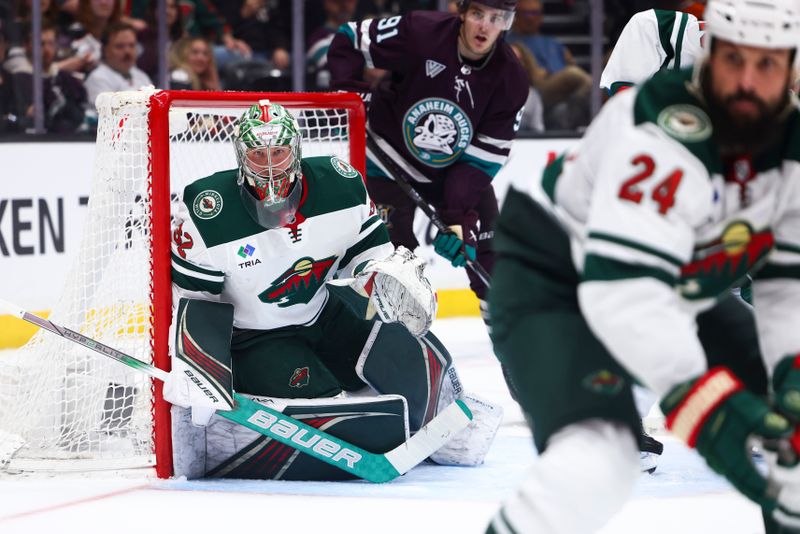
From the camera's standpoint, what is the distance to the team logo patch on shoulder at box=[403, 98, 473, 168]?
142 inches

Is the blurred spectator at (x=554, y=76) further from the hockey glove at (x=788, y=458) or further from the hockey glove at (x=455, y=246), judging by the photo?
the hockey glove at (x=788, y=458)

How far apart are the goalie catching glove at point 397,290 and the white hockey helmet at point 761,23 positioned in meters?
1.36

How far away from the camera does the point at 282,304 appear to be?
9.39ft

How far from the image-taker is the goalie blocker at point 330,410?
106 inches

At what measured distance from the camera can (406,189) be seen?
367 cm

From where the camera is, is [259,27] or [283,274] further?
[259,27]

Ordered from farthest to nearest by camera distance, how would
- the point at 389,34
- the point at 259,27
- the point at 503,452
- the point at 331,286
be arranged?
the point at 259,27
the point at 389,34
the point at 503,452
the point at 331,286

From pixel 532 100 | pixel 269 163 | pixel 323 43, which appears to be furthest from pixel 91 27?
pixel 269 163

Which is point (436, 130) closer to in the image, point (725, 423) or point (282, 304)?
point (282, 304)

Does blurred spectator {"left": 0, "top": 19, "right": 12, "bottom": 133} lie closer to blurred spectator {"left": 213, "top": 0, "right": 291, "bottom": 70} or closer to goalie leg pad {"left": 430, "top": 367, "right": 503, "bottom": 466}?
blurred spectator {"left": 213, "top": 0, "right": 291, "bottom": 70}

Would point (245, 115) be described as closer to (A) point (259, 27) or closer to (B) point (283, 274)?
(B) point (283, 274)

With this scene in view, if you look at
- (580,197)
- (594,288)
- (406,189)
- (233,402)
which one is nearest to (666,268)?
(594,288)

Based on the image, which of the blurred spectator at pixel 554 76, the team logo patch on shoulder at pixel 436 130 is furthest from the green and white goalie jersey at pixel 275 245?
the blurred spectator at pixel 554 76

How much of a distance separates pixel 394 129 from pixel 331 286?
88 cm
